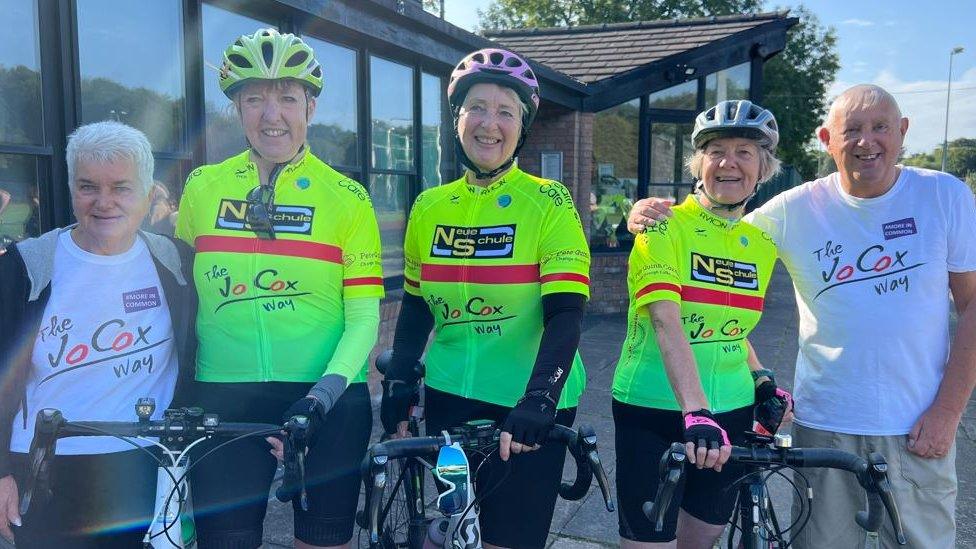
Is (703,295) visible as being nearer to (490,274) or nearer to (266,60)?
(490,274)

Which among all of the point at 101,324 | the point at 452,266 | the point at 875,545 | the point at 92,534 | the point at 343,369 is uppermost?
the point at 452,266

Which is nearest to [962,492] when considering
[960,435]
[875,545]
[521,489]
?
[960,435]

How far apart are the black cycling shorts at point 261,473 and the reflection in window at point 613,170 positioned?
10059 millimetres

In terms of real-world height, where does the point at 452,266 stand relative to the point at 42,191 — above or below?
below

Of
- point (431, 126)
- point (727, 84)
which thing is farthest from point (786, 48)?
point (431, 126)

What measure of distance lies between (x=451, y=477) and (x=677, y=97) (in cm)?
1166

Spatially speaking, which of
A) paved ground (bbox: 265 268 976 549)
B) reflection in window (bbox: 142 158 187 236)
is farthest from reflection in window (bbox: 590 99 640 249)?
reflection in window (bbox: 142 158 187 236)

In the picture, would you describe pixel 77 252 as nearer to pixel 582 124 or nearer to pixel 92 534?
pixel 92 534

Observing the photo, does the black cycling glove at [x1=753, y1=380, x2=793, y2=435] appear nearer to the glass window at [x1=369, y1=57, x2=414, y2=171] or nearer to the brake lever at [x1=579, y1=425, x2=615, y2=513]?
the brake lever at [x1=579, y1=425, x2=615, y2=513]

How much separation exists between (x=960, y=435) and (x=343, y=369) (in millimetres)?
5945

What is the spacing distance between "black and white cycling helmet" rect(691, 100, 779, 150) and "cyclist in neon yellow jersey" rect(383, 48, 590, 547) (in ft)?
2.09

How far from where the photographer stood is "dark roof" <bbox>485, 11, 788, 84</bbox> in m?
12.2

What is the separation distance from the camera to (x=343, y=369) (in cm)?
234

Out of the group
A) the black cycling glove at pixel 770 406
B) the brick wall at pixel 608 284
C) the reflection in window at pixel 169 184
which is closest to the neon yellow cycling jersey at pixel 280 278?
the black cycling glove at pixel 770 406
